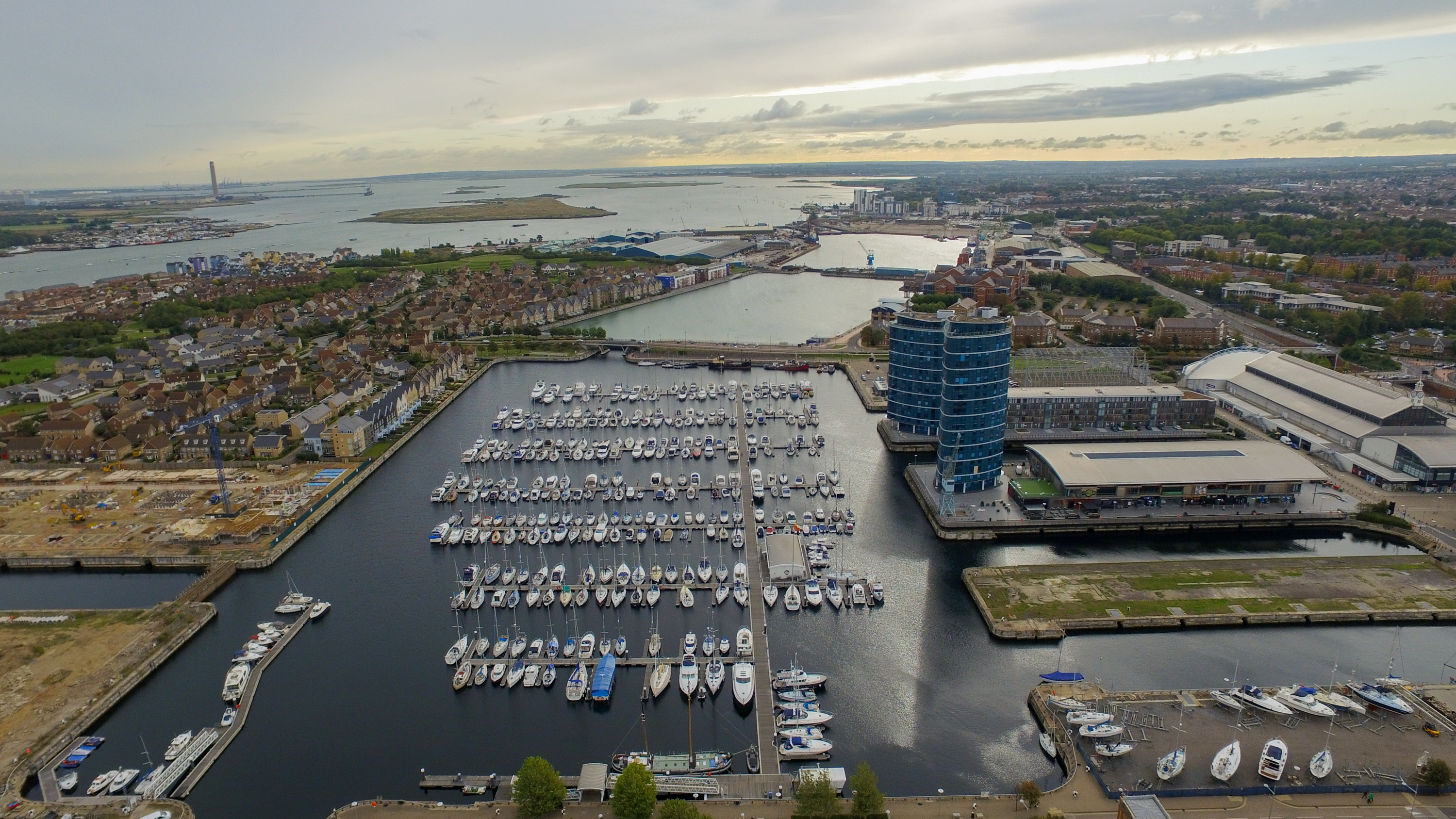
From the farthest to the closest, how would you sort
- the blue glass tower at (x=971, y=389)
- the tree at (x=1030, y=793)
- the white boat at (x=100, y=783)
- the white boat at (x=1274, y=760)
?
1. the blue glass tower at (x=971, y=389)
2. the white boat at (x=100, y=783)
3. the white boat at (x=1274, y=760)
4. the tree at (x=1030, y=793)

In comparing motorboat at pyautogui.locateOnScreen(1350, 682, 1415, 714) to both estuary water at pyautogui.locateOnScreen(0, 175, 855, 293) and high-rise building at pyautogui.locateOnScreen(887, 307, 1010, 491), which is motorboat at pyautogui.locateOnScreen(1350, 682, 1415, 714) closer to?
high-rise building at pyautogui.locateOnScreen(887, 307, 1010, 491)

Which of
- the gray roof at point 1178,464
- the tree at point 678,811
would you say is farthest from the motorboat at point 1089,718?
the gray roof at point 1178,464

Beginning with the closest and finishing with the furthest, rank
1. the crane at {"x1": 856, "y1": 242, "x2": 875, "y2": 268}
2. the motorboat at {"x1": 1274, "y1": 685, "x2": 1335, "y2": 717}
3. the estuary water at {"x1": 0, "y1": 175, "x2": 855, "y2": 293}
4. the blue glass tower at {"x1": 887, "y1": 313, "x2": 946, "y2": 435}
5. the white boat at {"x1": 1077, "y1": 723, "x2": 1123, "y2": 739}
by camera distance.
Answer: the white boat at {"x1": 1077, "y1": 723, "x2": 1123, "y2": 739}, the motorboat at {"x1": 1274, "y1": 685, "x2": 1335, "y2": 717}, the blue glass tower at {"x1": 887, "y1": 313, "x2": 946, "y2": 435}, the crane at {"x1": 856, "y1": 242, "x2": 875, "y2": 268}, the estuary water at {"x1": 0, "y1": 175, "x2": 855, "y2": 293}

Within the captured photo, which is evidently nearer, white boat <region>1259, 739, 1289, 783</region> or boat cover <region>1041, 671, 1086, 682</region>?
white boat <region>1259, 739, 1289, 783</region>

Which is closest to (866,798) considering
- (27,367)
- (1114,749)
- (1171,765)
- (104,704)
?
(1114,749)

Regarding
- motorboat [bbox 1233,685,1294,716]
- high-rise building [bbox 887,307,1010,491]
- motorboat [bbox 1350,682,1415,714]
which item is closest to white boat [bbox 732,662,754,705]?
motorboat [bbox 1233,685,1294,716]

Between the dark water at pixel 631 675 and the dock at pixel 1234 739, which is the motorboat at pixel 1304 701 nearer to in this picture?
the dock at pixel 1234 739

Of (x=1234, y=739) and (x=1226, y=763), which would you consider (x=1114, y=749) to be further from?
(x=1234, y=739)
